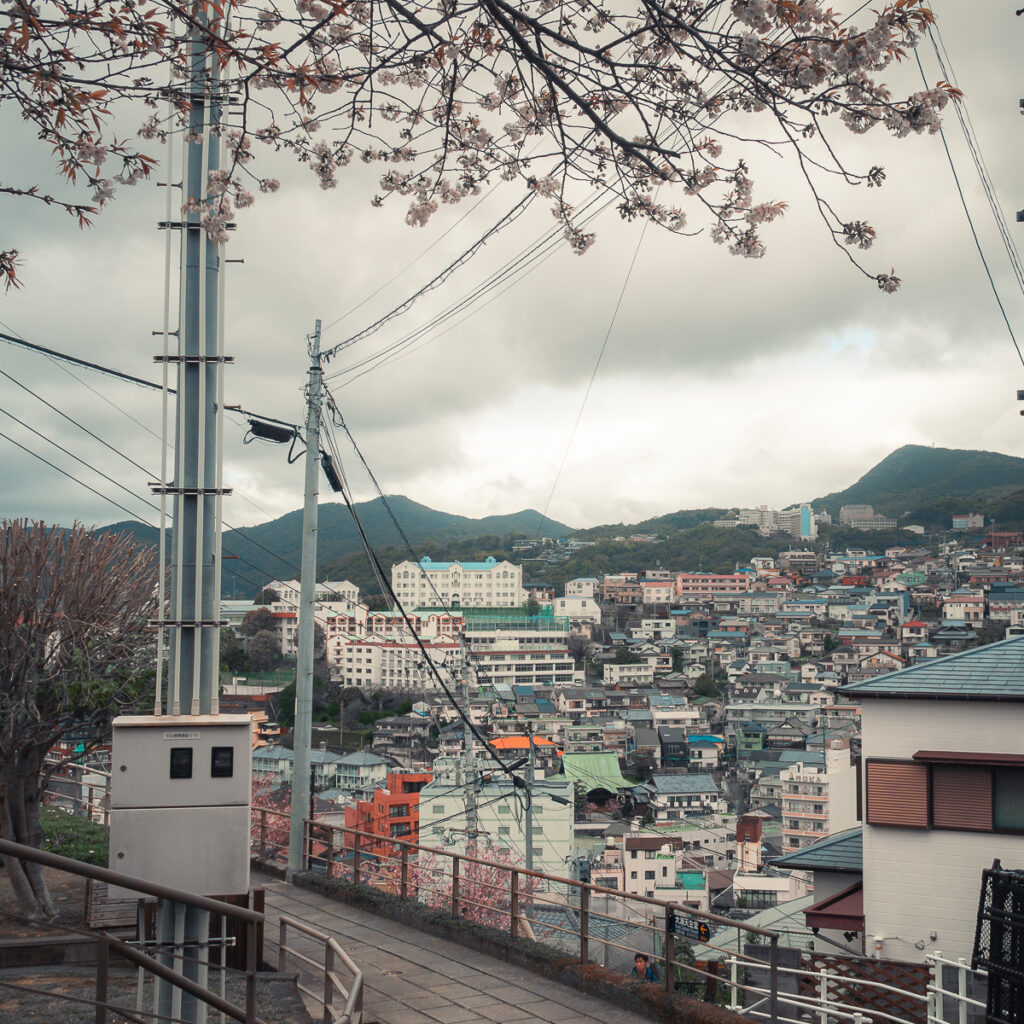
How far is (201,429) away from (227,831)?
2159 millimetres

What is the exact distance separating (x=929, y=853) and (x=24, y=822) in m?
9.89

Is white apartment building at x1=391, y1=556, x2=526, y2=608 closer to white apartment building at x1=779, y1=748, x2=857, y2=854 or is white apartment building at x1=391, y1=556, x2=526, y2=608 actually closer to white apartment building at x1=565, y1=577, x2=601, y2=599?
white apartment building at x1=565, y1=577, x2=601, y2=599

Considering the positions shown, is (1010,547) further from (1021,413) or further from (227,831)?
(227,831)

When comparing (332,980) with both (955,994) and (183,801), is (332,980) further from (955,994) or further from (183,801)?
(955,994)

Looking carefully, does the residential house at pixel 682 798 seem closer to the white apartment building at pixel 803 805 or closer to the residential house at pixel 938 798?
the white apartment building at pixel 803 805

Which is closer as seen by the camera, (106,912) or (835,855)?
(106,912)

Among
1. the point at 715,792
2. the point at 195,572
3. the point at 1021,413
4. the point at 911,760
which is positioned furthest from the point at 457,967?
the point at 715,792

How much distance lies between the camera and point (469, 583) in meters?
119

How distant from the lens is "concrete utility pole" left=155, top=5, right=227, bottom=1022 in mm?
5242

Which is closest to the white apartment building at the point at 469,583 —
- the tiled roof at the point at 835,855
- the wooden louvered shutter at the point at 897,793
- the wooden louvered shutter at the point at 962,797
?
the tiled roof at the point at 835,855

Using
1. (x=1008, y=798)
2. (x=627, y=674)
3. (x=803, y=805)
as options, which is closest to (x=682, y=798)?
(x=803, y=805)

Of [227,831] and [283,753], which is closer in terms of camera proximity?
[227,831]

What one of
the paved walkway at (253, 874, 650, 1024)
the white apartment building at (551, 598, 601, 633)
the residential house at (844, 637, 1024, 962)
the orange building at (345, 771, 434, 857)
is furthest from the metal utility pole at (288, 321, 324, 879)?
the white apartment building at (551, 598, 601, 633)

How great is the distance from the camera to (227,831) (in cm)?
488
